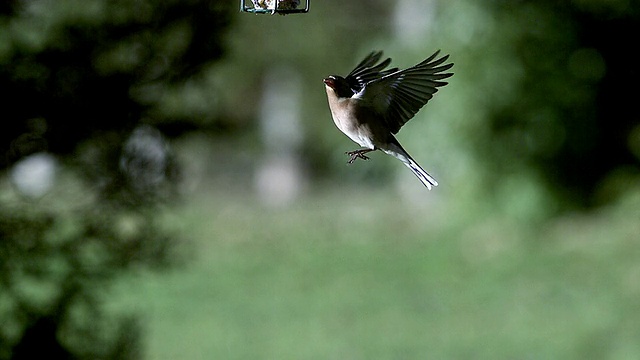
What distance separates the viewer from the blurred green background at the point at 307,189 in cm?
325

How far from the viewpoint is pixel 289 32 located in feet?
31.7

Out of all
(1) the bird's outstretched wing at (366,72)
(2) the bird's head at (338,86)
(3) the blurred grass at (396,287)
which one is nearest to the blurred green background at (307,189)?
(3) the blurred grass at (396,287)

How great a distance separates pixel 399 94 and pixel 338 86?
0.10 meters

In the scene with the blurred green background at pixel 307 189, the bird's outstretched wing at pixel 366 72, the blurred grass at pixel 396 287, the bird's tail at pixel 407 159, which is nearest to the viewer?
the bird's tail at pixel 407 159

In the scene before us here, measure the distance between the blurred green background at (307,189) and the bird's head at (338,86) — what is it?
1.79 meters

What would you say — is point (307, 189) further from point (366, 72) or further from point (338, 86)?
point (338, 86)

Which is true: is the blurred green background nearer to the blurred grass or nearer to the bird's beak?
the blurred grass

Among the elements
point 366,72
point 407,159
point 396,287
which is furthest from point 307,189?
point 407,159

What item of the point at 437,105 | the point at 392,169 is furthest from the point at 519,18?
the point at 392,169

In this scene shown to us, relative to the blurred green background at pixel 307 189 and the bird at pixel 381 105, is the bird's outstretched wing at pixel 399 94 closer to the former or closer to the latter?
the bird at pixel 381 105

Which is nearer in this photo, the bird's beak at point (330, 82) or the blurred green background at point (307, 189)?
the bird's beak at point (330, 82)

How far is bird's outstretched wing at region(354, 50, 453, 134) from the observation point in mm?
1514

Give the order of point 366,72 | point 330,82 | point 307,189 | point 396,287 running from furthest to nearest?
point 307,189 → point 396,287 → point 366,72 → point 330,82

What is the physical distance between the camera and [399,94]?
1.57 meters
